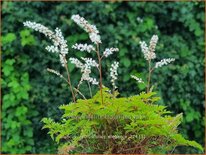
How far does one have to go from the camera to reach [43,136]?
4.71 metres

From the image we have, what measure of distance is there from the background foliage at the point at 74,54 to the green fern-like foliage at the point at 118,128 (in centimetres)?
243

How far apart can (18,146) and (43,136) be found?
25 cm

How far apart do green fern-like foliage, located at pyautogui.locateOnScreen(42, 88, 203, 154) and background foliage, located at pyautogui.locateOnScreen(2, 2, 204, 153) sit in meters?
2.43

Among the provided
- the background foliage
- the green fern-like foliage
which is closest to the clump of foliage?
the green fern-like foliage

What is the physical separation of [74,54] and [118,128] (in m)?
2.57

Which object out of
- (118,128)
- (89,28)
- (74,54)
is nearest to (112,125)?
(118,128)

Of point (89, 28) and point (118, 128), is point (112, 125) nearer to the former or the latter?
point (118, 128)

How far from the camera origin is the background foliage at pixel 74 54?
15.0 feet

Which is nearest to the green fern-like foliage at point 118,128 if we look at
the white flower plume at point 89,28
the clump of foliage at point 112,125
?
the clump of foliage at point 112,125

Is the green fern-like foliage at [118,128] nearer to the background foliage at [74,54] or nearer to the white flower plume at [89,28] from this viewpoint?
the white flower plume at [89,28]

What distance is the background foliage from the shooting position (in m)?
4.57

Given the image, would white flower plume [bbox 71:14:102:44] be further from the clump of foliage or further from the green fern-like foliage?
the green fern-like foliage

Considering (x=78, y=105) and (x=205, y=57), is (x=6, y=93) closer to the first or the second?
(x=205, y=57)

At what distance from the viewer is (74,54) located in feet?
15.0
